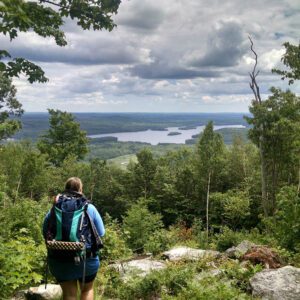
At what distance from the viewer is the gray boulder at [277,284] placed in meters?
6.66

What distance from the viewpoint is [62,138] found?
2176 inches

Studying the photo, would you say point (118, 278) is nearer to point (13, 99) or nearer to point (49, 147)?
point (13, 99)

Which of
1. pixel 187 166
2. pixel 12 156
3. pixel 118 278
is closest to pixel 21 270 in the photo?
pixel 118 278

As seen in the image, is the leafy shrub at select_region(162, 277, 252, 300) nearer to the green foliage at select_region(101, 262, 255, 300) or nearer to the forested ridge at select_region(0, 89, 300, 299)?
the green foliage at select_region(101, 262, 255, 300)

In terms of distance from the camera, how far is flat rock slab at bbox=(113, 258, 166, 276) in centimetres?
803

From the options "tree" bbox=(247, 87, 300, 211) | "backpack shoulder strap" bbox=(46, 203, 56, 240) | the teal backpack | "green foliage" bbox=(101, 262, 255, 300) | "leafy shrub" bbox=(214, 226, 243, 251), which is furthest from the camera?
"tree" bbox=(247, 87, 300, 211)

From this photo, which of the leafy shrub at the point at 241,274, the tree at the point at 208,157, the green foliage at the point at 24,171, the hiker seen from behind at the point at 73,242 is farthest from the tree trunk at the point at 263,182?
the hiker seen from behind at the point at 73,242

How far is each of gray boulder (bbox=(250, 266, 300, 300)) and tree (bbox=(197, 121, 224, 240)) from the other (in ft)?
94.0

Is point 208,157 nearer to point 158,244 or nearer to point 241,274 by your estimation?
point 158,244

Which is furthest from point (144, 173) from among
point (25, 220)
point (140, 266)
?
point (140, 266)

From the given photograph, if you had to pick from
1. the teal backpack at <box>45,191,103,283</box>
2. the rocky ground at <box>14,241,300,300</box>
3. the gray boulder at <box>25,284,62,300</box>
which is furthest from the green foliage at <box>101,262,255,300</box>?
the teal backpack at <box>45,191,103,283</box>

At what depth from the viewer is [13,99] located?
157 ft

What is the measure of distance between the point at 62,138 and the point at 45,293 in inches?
1972

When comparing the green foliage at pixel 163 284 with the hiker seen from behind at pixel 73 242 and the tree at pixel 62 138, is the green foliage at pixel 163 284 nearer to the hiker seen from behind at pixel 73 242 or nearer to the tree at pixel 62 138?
the hiker seen from behind at pixel 73 242
